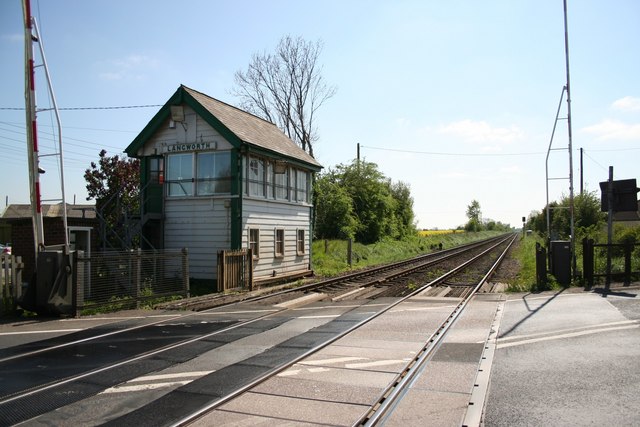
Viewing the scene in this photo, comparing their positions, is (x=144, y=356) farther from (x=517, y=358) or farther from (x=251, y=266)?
(x=251, y=266)

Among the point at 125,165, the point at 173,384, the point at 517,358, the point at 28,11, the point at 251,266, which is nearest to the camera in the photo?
the point at 173,384

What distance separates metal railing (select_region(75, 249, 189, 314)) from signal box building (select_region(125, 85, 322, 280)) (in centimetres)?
298

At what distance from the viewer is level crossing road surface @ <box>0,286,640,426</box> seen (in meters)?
4.87

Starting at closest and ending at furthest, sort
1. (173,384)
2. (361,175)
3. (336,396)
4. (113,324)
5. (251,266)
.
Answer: (336,396), (173,384), (113,324), (251,266), (361,175)

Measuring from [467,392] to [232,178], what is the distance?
12980 mm

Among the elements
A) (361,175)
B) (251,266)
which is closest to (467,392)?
(251,266)

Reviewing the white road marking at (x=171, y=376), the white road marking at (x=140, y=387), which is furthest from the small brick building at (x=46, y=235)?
the white road marking at (x=140, y=387)

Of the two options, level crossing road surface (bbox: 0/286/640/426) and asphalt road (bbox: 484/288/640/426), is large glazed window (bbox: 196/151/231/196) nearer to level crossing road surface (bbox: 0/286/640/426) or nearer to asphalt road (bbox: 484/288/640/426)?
level crossing road surface (bbox: 0/286/640/426)

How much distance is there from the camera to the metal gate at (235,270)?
15320 mm

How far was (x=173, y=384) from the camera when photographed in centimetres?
591

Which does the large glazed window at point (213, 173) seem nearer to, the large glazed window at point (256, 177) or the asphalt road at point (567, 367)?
the large glazed window at point (256, 177)

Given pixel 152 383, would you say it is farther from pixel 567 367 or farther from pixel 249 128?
pixel 249 128

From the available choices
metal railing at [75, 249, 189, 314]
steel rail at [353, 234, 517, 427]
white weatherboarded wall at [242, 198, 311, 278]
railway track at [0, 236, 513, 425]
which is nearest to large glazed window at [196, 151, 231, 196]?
white weatherboarded wall at [242, 198, 311, 278]

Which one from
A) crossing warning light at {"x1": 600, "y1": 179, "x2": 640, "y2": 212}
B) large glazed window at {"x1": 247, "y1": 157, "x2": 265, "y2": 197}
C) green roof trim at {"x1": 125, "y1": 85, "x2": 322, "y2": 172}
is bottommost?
crossing warning light at {"x1": 600, "y1": 179, "x2": 640, "y2": 212}
